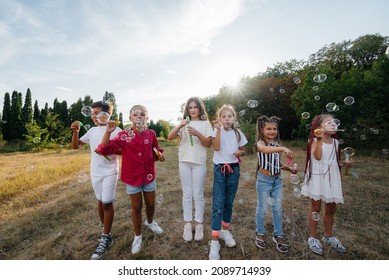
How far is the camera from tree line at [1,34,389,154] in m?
12.4

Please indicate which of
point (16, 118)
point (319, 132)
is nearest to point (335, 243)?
point (319, 132)

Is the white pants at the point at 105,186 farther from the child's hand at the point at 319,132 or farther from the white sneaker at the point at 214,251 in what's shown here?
the child's hand at the point at 319,132

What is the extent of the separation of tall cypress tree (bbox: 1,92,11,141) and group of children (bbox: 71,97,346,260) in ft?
119

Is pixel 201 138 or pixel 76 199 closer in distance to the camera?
pixel 201 138

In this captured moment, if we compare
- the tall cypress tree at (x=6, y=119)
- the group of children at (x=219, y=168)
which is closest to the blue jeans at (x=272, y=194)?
the group of children at (x=219, y=168)

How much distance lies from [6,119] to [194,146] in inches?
1539

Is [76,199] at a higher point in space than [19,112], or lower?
lower

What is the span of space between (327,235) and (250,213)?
1.39 metres

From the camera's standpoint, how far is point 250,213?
425cm

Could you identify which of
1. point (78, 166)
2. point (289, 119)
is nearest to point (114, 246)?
point (78, 166)

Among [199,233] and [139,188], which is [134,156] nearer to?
[139,188]

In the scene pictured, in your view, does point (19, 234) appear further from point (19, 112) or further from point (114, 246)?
point (19, 112)

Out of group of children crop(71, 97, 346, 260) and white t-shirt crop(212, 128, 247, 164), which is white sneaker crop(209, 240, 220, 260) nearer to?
group of children crop(71, 97, 346, 260)

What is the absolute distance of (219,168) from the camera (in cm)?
297
